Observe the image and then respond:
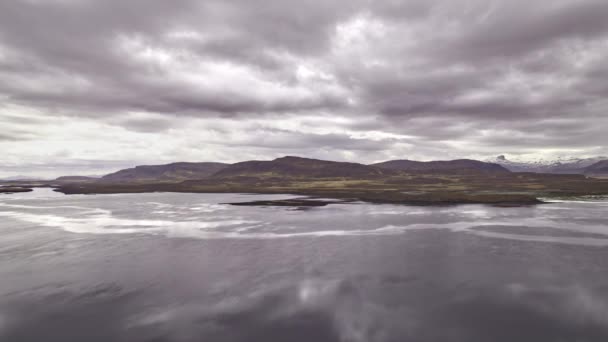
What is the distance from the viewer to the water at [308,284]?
13.9 meters

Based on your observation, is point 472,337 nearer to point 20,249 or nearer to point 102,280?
point 102,280

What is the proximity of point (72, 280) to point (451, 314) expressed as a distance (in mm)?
21207

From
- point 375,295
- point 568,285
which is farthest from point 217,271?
point 568,285

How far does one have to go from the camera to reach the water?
13859 millimetres

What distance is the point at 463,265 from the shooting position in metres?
21.9

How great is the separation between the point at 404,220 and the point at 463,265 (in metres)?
18.8

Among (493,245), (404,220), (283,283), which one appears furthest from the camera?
(404,220)

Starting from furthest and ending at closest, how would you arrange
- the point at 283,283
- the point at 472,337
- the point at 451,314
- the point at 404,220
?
the point at 404,220 → the point at 283,283 → the point at 451,314 → the point at 472,337

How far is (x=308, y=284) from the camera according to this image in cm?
1886

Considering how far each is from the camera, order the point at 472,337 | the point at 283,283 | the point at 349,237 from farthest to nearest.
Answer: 1. the point at 349,237
2. the point at 283,283
3. the point at 472,337

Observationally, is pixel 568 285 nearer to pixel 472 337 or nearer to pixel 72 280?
pixel 472 337

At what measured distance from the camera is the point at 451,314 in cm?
1500

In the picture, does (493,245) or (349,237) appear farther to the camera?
(349,237)

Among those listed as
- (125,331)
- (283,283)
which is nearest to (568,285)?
(283,283)
